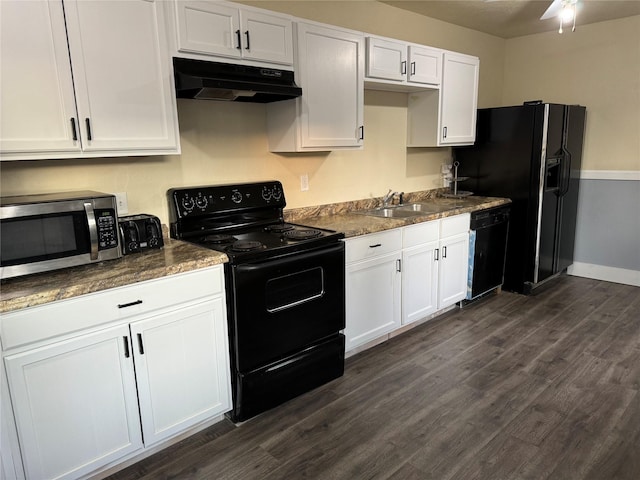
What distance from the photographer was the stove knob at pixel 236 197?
8.80 feet

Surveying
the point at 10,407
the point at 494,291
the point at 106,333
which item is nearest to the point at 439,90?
the point at 494,291

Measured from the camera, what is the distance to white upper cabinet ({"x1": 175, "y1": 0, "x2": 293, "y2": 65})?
2.15 meters

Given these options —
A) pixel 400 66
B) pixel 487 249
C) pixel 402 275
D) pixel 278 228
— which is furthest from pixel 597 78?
pixel 278 228

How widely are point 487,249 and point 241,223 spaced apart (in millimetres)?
2314

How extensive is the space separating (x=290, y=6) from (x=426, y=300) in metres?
2.31

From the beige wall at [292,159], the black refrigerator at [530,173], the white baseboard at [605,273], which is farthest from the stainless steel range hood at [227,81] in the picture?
the white baseboard at [605,273]

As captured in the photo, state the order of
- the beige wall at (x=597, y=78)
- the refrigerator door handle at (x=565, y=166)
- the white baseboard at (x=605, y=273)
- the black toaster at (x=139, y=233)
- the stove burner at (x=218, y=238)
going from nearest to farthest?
the black toaster at (x=139, y=233) < the stove burner at (x=218, y=238) < the refrigerator door handle at (x=565, y=166) < the beige wall at (x=597, y=78) < the white baseboard at (x=605, y=273)

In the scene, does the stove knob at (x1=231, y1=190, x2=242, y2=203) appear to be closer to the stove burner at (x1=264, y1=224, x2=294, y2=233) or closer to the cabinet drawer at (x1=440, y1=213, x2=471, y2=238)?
the stove burner at (x1=264, y1=224, x2=294, y2=233)

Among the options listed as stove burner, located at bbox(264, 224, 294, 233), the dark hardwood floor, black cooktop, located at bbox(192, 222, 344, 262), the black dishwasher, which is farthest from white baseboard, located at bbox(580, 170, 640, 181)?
stove burner, located at bbox(264, 224, 294, 233)

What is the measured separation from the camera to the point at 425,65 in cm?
343

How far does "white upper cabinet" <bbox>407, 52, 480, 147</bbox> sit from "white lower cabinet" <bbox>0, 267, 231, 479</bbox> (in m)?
2.46

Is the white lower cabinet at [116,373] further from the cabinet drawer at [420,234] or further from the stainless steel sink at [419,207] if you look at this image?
the stainless steel sink at [419,207]

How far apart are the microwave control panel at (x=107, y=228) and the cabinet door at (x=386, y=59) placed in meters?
1.96

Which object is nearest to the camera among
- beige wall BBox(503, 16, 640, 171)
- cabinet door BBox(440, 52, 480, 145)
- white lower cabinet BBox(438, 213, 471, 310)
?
white lower cabinet BBox(438, 213, 471, 310)
